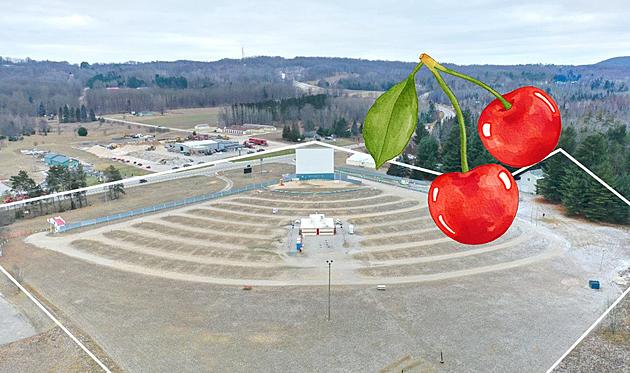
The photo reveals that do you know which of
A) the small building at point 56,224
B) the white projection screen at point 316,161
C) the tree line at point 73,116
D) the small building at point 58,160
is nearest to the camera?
the small building at point 56,224

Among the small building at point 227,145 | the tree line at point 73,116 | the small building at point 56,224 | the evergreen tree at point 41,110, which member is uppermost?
the evergreen tree at point 41,110

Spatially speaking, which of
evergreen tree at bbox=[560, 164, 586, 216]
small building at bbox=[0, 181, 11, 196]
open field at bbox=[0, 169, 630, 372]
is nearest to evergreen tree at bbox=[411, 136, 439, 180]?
open field at bbox=[0, 169, 630, 372]

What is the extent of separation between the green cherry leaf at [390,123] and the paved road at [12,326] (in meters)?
24.2

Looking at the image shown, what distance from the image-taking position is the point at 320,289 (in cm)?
2450

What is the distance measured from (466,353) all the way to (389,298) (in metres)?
5.45

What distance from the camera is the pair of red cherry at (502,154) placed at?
6.58 ft

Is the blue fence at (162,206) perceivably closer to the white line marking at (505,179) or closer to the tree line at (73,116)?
the white line marking at (505,179)

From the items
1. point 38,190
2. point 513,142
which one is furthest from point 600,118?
point 513,142

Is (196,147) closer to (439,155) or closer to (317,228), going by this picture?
(439,155)

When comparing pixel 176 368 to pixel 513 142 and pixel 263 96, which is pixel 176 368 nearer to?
pixel 513 142

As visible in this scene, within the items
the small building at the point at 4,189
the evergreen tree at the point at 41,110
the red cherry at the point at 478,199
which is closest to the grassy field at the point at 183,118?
the evergreen tree at the point at 41,110

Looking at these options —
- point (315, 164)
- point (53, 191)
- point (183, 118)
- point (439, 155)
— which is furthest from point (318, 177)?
point (183, 118)

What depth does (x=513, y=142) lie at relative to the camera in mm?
2021

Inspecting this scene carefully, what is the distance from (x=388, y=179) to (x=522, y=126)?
47989 millimetres
